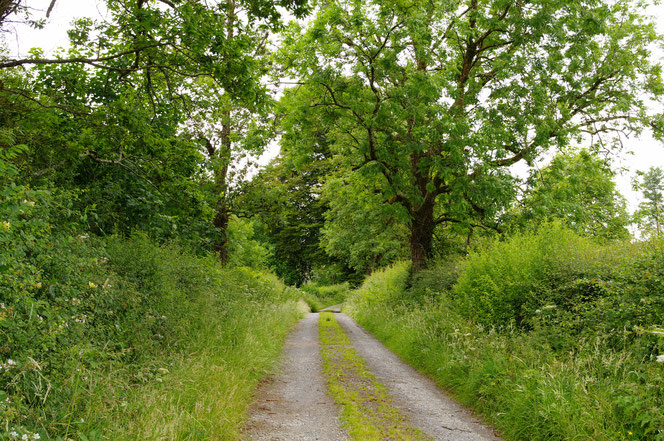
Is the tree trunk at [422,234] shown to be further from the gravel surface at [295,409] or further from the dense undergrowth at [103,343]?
the dense undergrowth at [103,343]

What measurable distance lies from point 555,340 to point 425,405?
219 centimetres

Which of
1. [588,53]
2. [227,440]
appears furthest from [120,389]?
[588,53]

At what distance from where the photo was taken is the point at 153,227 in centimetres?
787

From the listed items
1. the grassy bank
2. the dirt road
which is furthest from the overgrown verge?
the grassy bank

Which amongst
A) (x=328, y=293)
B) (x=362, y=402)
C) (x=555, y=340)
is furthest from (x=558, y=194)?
(x=328, y=293)

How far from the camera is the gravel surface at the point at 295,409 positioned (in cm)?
476

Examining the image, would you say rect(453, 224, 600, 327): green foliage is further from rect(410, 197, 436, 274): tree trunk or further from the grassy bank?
rect(410, 197, 436, 274): tree trunk

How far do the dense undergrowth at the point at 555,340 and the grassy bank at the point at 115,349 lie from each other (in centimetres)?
352

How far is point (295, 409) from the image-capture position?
224 inches

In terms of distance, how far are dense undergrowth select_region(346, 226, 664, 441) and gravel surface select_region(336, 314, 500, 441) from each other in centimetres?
26

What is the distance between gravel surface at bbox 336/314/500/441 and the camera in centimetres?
502

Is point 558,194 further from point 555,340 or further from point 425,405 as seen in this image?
point 425,405

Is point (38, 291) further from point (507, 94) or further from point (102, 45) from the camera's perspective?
point (507, 94)

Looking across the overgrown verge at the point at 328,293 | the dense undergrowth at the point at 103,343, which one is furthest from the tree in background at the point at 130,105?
the overgrown verge at the point at 328,293
